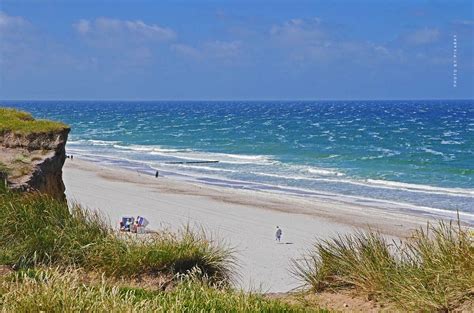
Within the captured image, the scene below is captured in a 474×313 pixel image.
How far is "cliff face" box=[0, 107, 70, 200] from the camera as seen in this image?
13365 millimetres

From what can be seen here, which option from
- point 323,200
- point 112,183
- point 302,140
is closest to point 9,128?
point 323,200

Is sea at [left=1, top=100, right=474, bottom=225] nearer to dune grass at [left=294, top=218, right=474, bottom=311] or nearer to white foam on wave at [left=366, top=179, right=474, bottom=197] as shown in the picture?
white foam on wave at [left=366, top=179, right=474, bottom=197]

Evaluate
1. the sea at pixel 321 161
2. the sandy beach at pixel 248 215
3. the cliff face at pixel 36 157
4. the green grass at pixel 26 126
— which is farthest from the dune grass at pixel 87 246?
the sea at pixel 321 161

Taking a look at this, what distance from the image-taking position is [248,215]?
28.4 m

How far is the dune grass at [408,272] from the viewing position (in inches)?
324

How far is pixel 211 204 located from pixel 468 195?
12446 millimetres

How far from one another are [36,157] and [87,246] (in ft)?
13.9

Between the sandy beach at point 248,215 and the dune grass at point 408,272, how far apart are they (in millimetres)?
6670

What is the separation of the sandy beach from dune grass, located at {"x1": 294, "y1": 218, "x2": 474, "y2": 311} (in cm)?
667

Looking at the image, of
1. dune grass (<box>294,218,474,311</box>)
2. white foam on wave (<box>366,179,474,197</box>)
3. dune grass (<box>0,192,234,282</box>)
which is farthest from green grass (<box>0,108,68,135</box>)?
white foam on wave (<box>366,179,474,197</box>)

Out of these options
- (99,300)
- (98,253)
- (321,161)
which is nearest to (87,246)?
(98,253)

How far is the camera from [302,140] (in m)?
74.6

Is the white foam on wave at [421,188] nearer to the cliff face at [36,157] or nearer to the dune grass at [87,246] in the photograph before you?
the cliff face at [36,157]

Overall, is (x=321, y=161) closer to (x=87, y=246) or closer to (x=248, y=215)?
(x=248, y=215)
